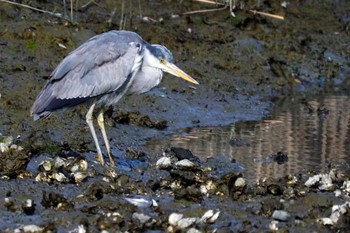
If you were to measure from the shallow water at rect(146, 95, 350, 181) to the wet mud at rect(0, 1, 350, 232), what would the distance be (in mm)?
147

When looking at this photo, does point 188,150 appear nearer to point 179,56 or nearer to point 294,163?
point 294,163

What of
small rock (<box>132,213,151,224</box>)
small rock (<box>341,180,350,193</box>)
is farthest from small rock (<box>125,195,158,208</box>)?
small rock (<box>341,180,350,193</box>)

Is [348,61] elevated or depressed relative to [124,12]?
depressed

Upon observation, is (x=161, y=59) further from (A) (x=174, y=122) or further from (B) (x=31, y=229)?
(B) (x=31, y=229)

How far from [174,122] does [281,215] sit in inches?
136

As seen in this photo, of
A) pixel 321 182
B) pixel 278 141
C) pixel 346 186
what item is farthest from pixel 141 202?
pixel 278 141

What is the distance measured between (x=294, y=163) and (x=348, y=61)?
5.18 meters

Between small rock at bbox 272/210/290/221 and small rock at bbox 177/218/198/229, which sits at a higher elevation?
small rock at bbox 177/218/198/229

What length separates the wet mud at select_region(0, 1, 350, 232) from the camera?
7.13m

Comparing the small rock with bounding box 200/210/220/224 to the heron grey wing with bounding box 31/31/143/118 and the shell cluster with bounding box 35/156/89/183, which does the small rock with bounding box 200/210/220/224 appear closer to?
the shell cluster with bounding box 35/156/89/183

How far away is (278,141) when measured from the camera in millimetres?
9906

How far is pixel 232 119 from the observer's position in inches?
431

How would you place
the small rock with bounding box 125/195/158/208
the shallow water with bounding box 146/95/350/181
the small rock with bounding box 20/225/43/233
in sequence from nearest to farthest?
the small rock with bounding box 20/225/43/233
the small rock with bounding box 125/195/158/208
the shallow water with bounding box 146/95/350/181

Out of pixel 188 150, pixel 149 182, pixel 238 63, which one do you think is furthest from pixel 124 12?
pixel 149 182
